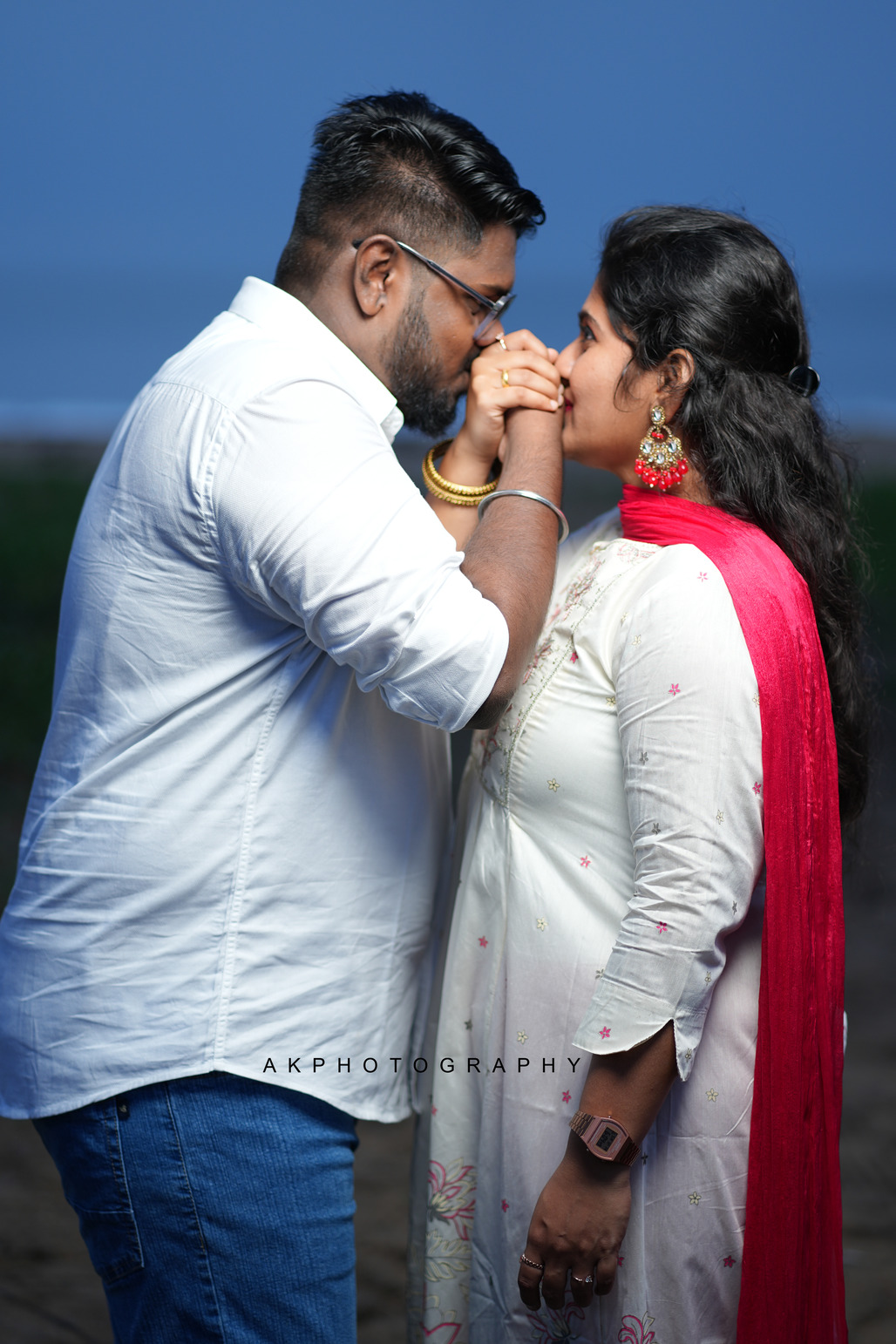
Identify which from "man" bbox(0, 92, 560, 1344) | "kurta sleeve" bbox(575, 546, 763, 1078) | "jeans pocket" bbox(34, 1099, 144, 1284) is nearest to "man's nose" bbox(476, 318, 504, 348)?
"man" bbox(0, 92, 560, 1344)

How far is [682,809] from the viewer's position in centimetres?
126

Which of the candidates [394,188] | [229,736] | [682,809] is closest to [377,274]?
[394,188]

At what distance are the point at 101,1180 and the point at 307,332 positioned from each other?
108cm

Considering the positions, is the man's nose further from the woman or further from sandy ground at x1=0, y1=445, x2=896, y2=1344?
sandy ground at x1=0, y1=445, x2=896, y2=1344

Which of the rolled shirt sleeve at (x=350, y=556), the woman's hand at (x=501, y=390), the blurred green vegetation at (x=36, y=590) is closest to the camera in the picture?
the rolled shirt sleeve at (x=350, y=556)

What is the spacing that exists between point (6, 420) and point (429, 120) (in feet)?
46.4

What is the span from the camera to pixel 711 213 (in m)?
1.49

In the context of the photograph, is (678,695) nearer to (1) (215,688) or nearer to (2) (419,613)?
(2) (419,613)

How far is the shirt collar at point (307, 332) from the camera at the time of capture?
1.46 meters

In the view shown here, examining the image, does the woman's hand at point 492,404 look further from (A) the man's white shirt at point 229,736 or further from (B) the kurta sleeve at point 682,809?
(B) the kurta sleeve at point 682,809

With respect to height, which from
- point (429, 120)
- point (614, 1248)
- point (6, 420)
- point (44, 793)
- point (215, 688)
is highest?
point (6, 420)

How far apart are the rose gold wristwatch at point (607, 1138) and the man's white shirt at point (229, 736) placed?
11.6 inches

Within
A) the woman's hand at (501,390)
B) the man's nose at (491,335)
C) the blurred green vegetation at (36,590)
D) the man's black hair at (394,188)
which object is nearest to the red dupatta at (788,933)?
the woman's hand at (501,390)

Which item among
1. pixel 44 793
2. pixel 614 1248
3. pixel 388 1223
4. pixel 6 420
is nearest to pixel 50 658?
pixel 388 1223
